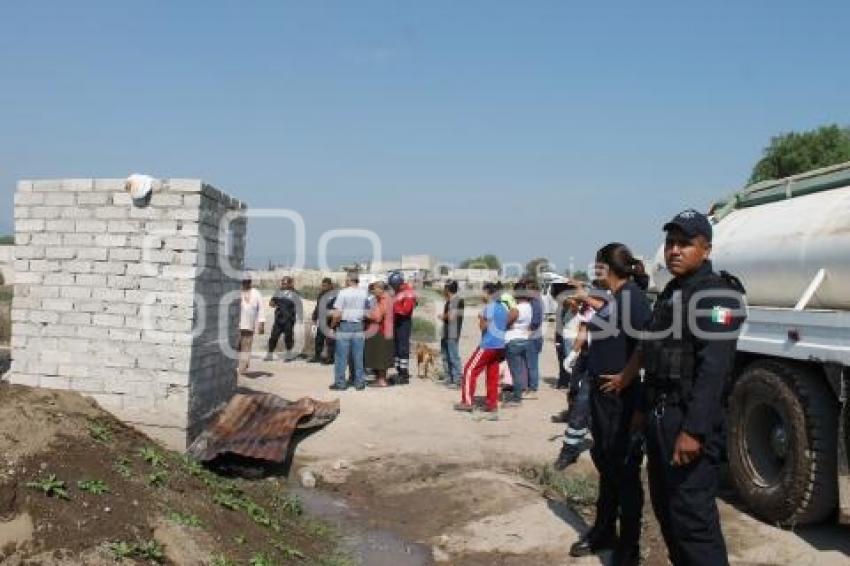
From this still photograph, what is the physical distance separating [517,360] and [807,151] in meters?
20.4

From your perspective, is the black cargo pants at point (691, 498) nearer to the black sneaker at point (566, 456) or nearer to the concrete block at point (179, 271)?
the black sneaker at point (566, 456)

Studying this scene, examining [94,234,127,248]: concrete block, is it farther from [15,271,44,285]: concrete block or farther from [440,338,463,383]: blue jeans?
[440,338,463,383]: blue jeans

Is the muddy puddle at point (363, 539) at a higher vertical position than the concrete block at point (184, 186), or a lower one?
lower

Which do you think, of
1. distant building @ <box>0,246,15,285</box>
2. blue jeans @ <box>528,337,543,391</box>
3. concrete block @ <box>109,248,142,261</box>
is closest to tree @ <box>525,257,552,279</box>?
blue jeans @ <box>528,337,543,391</box>

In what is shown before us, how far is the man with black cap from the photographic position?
3701 mm

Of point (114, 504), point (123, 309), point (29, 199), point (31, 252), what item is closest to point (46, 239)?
point (31, 252)

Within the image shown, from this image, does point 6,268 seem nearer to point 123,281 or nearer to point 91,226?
point 91,226

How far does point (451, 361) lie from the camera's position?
11.9 metres

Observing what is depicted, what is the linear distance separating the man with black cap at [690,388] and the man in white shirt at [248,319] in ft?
27.6

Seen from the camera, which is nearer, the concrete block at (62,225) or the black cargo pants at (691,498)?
the black cargo pants at (691,498)

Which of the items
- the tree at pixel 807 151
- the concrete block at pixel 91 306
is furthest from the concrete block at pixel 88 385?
the tree at pixel 807 151

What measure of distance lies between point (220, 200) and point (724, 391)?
5481 mm

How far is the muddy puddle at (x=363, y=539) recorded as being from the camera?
5.50 meters

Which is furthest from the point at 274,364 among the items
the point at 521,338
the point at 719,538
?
the point at 719,538
